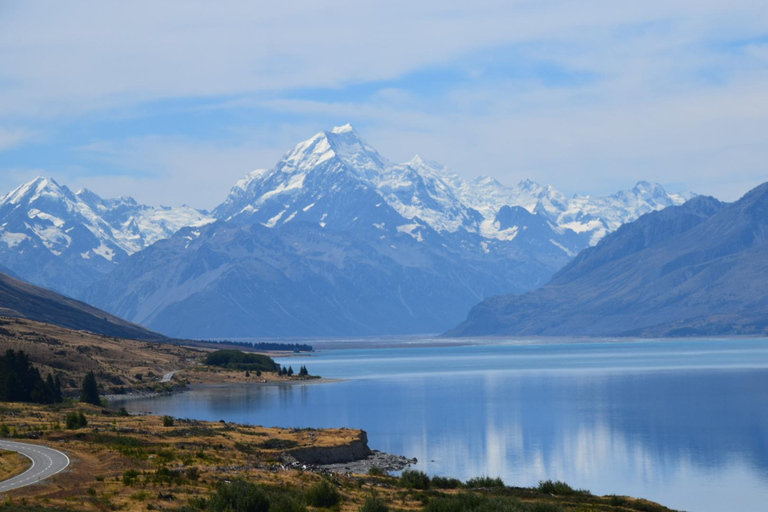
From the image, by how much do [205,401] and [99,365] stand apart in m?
33.5

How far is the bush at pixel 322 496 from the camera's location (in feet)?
181

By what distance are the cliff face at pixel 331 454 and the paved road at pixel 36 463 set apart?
2215 centimetres

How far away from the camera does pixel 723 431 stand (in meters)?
115

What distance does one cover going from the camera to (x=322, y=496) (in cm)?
5550

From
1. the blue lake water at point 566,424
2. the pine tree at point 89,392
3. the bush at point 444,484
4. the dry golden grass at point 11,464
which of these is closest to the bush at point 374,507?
the bush at point 444,484

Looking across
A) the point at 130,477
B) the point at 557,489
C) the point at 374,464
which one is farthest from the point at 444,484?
the point at 130,477

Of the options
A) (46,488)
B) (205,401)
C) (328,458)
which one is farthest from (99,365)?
(46,488)

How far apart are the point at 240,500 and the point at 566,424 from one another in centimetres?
8067

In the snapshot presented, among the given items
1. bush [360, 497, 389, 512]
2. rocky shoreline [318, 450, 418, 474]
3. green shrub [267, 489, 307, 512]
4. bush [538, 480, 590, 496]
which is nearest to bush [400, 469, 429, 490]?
bush [538, 480, 590, 496]

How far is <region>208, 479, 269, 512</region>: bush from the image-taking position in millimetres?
49688

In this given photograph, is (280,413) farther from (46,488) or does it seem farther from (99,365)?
(46,488)

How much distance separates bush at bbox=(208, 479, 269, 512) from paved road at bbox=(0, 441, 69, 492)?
1007cm

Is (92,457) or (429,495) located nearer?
(429,495)

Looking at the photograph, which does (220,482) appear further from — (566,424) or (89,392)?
(89,392)
